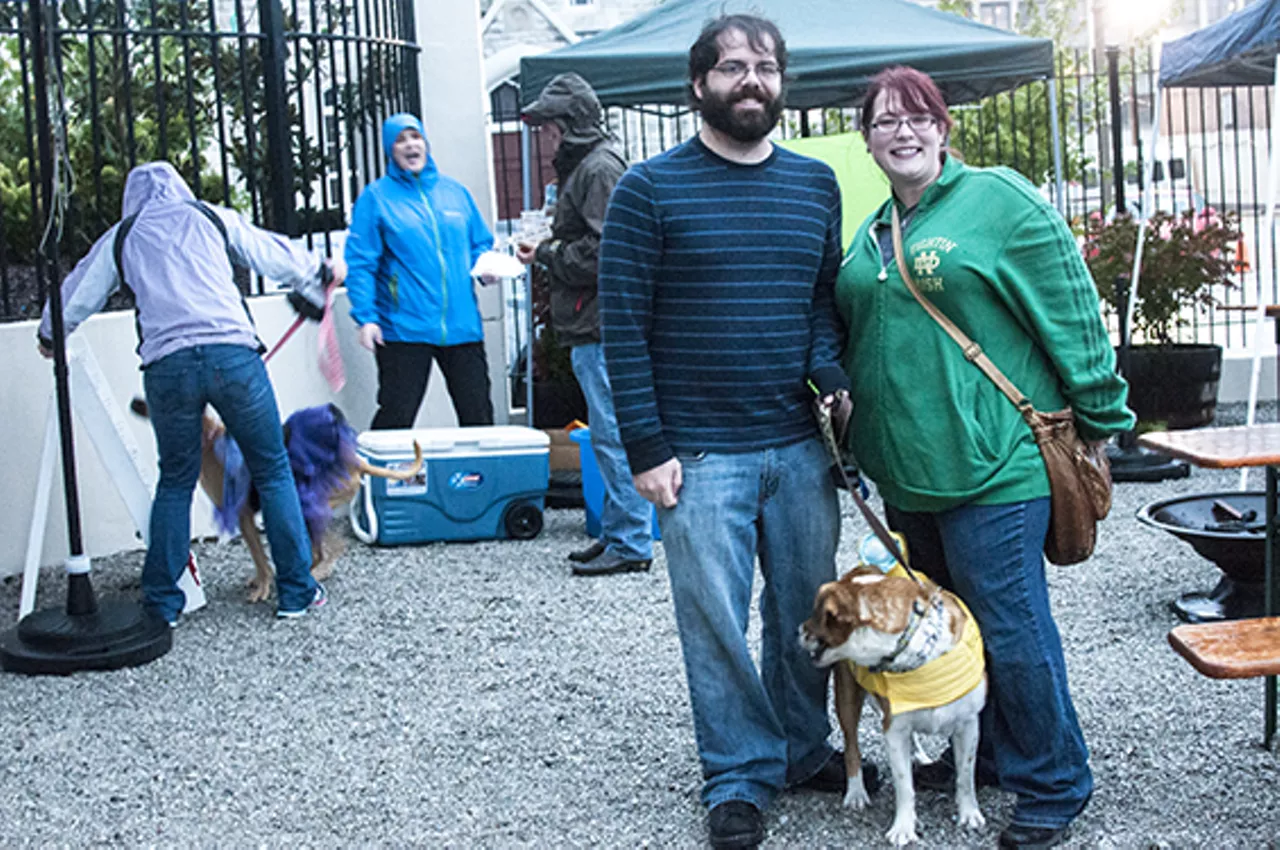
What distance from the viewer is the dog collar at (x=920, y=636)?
11.0 ft

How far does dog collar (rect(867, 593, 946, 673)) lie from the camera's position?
3.35 metres

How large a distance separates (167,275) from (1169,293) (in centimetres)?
610

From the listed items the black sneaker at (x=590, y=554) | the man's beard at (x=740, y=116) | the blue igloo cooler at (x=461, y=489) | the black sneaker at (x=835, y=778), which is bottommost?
the black sneaker at (x=835, y=778)

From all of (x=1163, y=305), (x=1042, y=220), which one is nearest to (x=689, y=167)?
(x=1042, y=220)

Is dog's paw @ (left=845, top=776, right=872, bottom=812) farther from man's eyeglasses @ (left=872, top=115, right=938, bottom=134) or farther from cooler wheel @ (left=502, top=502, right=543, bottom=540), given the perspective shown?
cooler wheel @ (left=502, top=502, right=543, bottom=540)

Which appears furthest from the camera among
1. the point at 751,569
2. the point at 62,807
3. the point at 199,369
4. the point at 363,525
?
the point at 363,525

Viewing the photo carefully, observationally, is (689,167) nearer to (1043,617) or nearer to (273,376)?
(1043,617)

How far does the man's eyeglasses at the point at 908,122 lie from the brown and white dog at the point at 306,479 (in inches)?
137

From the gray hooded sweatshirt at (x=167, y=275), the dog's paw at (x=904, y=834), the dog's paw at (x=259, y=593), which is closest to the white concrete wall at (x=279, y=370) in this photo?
the dog's paw at (x=259, y=593)

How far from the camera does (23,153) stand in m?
9.84

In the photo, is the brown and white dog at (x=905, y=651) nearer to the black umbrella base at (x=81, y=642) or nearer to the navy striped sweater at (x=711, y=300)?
the navy striped sweater at (x=711, y=300)

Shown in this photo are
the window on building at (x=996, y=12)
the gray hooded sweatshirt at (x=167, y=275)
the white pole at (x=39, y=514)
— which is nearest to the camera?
the gray hooded sweatshirt at (x=167, y=275)

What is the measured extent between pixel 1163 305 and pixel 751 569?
6.35 meters

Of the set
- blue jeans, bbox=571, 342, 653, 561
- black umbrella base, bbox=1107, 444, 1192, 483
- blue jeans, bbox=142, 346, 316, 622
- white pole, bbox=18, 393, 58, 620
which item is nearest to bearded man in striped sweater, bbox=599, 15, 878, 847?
blue jeans, bbox=142, 346, 316, 622
